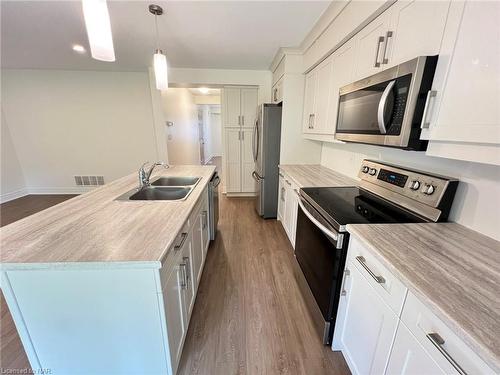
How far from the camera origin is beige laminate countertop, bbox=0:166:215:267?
89 cm

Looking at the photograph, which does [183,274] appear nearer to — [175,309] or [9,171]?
[175,309]

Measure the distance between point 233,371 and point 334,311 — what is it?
72 centimetres

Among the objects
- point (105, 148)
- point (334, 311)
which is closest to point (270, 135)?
point (334, 311)

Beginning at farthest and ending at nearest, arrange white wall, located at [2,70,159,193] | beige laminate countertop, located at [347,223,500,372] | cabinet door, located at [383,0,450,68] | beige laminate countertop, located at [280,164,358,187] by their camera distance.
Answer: white wall, located at [2,70,159,193] → beige laminate countertop, located at [280,164,358,187] → cabinet door, located at [383,0,450,68] → beige laminate countertop, located at [347,223,500,372]

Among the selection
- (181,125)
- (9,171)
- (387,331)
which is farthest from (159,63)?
(9,171)

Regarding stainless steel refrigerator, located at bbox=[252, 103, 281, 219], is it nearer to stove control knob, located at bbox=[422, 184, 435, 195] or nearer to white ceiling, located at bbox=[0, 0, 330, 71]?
white ceiling, located at bbox=[0, 0, 330, 71]

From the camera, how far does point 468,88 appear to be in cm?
84

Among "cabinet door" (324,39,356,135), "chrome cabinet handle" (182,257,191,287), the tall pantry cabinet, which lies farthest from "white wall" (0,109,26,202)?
"cabinet door" (324,39,356,135)

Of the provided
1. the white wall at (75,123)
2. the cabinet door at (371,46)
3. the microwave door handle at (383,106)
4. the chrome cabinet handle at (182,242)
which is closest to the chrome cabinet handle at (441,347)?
the microwave door handle at (383,106)

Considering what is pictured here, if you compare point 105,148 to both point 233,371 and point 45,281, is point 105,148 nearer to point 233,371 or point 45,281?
point 45,281

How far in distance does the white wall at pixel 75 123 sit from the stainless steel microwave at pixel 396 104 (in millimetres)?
4257

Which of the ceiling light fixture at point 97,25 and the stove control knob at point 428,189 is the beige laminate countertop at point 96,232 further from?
the stove control knob at point 428,189

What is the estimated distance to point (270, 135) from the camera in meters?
3.04

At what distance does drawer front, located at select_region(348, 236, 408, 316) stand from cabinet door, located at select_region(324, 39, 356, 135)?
1.25 m
